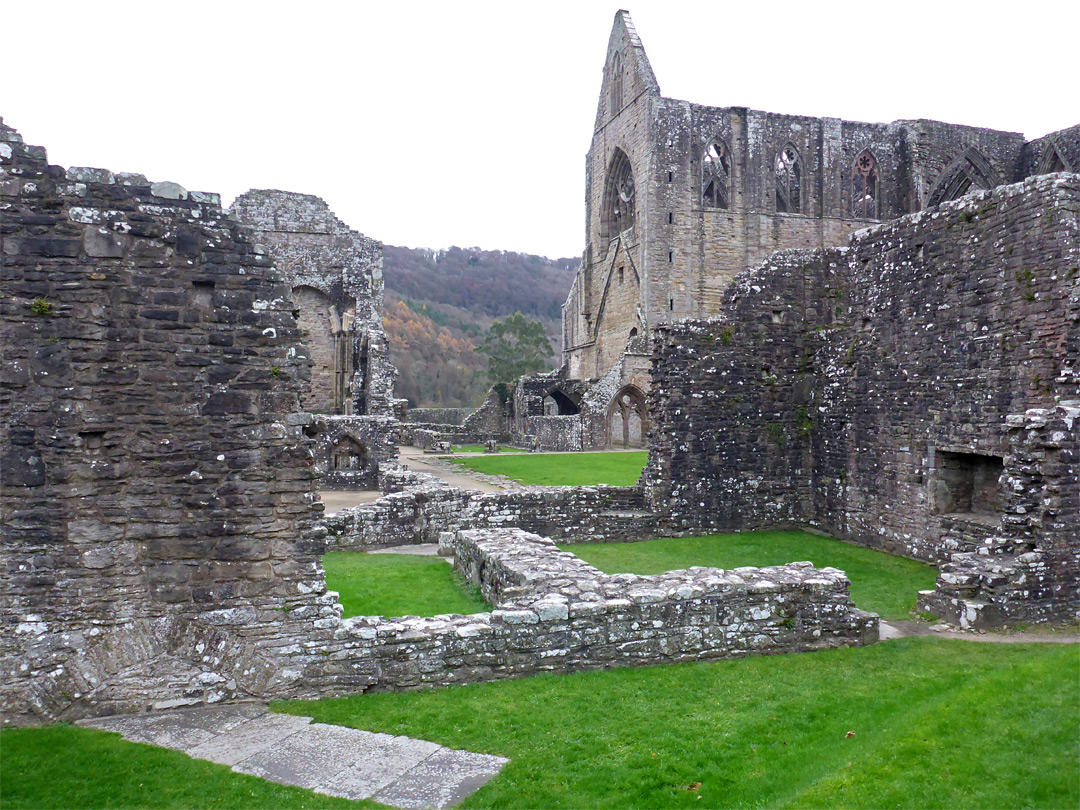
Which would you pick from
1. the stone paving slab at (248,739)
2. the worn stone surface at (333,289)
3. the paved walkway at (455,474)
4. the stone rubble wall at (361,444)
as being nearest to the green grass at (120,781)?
the stone paving slab at (248,739)

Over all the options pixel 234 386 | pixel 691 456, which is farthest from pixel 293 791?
pixel 691 456

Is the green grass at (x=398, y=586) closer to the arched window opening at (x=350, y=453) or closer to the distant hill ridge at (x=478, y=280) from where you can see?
the arched window opening at (x=350, y=453)

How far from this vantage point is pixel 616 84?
41.9 meters

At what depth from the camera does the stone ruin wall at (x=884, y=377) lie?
9195 mm

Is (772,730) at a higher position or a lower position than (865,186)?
lower

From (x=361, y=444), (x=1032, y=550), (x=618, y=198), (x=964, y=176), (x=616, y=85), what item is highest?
(x=616, y=85)

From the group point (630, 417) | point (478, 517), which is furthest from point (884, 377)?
point (630, 417)

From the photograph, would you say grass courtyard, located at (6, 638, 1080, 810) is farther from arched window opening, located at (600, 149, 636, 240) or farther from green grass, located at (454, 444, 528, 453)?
arched window opening, located at (600, 149, 636, 240)

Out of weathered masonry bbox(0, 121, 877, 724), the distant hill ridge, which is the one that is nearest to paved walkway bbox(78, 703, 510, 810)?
weathered masonry bbox(0, 121, 877, 724)

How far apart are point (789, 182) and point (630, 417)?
1630cm

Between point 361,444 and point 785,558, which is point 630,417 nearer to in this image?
point 361,444

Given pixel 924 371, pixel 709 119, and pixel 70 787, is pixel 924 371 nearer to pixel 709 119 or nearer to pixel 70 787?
pixel 70 787

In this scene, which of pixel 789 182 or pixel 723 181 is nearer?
pixel 723 181

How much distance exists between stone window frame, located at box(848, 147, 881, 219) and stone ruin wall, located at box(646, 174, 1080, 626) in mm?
31298
